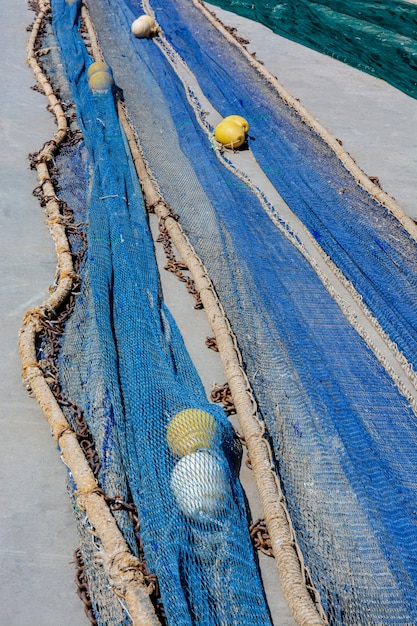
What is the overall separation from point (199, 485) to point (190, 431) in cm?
31

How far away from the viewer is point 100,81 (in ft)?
22.4

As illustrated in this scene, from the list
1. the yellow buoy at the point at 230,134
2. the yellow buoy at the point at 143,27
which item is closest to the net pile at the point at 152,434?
the yellow buoy at the point at 230,134

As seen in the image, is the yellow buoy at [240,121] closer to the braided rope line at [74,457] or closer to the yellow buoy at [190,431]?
the braided rope line at [74,457]

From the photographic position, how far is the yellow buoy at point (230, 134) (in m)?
6.66

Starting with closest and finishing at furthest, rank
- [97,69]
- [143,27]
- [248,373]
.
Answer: [248,373], [97,69], [143,27]

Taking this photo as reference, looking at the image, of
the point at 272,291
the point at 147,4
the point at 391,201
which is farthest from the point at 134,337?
the point at 147,4

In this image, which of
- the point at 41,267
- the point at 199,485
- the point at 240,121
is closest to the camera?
the point at 199,485

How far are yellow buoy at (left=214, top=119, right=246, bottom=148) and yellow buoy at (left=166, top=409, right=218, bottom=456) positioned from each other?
411 cm

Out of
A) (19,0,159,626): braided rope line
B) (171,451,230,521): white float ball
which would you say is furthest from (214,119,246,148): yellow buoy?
(171,451,230,521): white float ball

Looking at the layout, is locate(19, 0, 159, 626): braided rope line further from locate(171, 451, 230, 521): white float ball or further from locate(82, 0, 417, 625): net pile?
locate(82, 0, 417, 625): net pile

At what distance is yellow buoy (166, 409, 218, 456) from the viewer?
3176 mm

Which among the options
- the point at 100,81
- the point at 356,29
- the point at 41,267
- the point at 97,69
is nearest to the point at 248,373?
the point at 41,267

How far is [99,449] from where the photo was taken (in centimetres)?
333

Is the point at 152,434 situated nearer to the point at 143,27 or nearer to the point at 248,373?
the point at 248,373
